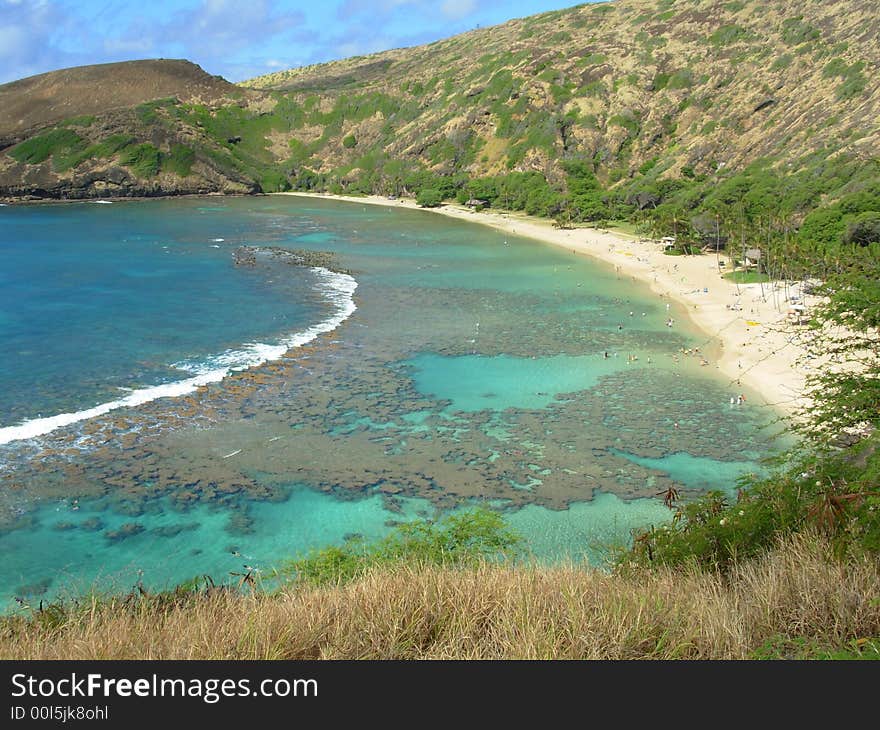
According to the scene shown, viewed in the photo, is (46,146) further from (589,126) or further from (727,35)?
(727,35)

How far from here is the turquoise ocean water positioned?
79.7 ft

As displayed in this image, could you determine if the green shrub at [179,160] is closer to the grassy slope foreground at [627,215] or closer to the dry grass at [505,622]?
the grassy slope foreground at [627,215]

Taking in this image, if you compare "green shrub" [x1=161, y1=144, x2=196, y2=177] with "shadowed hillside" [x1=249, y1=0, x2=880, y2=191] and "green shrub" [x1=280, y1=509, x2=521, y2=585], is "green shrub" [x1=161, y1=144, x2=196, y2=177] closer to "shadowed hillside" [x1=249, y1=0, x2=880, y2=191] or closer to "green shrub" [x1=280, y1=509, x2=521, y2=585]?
"shadowed hillside" [x1=249, y1=0, x2=880, y2=191]

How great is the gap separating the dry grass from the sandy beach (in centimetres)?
828

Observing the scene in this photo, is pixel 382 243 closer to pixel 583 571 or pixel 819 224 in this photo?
pixel 819 224

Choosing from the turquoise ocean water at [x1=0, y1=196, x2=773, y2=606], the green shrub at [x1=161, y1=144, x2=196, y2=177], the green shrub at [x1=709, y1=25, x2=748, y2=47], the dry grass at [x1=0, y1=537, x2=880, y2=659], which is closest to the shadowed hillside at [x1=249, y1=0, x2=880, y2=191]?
the green shrub at [x1=709, y1=25, x2=748, y2=47]

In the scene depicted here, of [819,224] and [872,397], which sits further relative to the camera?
[819,224]

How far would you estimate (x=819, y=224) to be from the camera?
6275cm

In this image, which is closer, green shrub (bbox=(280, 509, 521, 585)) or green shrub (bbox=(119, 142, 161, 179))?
green shrub (bbox=(280, 509, 521, 585))

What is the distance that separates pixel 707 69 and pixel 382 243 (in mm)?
83538

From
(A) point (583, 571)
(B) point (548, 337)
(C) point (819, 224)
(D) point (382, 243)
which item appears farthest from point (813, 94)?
(A) point (583, 571)

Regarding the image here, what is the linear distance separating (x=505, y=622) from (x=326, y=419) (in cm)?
2482

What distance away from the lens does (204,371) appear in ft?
130

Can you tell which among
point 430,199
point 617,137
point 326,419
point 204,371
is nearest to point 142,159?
point 430,199
